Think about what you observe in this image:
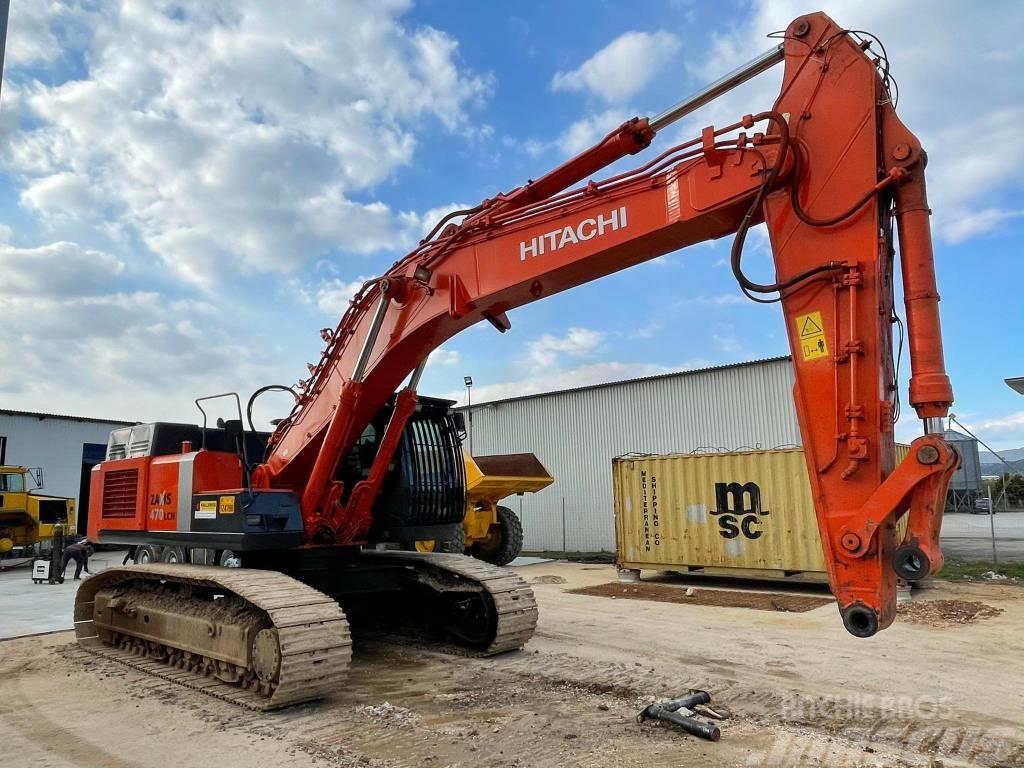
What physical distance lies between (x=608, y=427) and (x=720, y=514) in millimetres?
8312

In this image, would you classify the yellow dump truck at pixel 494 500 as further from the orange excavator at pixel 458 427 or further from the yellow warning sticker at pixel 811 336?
the yellow warning sticker at pixel 811 336

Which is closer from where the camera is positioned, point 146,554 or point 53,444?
point 146,554

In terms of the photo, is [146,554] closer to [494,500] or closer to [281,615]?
[281,615]

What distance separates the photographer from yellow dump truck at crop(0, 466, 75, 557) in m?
19.7

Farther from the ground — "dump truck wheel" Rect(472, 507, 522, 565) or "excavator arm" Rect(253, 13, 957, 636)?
"excavator arm" Rect(253, 13, 957, 636)

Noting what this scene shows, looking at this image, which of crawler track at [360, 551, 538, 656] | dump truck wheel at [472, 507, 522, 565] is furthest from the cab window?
crawler track at [360, 551, 538, 656]

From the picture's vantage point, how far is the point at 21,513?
19750mm

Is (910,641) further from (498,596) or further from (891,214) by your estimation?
(891,214)

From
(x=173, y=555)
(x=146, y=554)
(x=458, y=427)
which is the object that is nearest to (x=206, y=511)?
(x=173, y=555)

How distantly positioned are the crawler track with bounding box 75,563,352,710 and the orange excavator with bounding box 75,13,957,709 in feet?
0.07

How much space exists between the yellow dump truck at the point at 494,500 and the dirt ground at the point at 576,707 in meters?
7.19

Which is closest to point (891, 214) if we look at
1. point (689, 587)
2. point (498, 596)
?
point (498, 596)

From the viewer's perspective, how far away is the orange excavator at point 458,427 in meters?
4.31

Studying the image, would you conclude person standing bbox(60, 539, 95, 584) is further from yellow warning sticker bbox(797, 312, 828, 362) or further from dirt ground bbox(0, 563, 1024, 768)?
yellow warning sticker bbox(797, 312, 828, 362)
